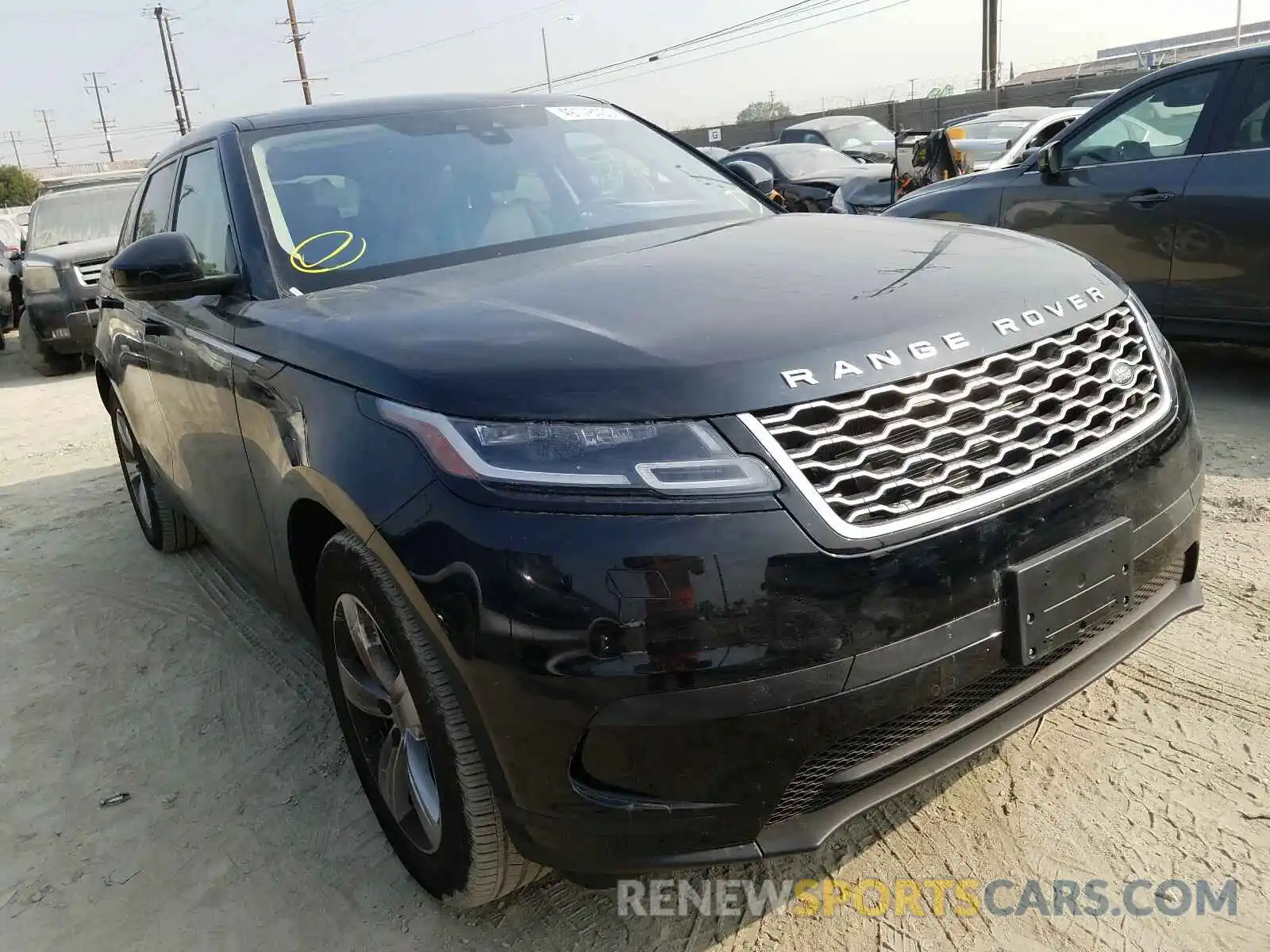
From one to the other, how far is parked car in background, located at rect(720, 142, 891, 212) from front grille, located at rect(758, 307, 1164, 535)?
9267 millimetres

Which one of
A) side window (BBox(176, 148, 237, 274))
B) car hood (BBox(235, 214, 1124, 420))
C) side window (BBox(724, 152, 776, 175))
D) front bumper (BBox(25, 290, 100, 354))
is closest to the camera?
car hood (BBox(235, 214, 1124, 420))

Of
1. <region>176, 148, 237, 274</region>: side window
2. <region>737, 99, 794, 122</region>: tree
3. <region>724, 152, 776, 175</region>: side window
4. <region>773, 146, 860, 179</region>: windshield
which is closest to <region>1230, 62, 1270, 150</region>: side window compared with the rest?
<region>176, 148, 237, 274</region>: side window

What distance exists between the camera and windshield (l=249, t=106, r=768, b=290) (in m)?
2.71

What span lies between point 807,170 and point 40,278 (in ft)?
29.0

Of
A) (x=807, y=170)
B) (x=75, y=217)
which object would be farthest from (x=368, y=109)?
(x=807, y=170)

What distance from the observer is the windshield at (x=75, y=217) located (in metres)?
10.8

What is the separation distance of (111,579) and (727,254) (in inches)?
130

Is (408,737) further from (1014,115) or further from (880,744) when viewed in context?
(1014,115)

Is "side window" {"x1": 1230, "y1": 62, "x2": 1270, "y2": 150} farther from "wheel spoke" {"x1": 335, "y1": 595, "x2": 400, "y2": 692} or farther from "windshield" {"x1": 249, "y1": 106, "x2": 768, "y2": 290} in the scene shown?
"wheel spoke" {"x1": 335, "y1": 595, "x2": 400, "y2": 692}

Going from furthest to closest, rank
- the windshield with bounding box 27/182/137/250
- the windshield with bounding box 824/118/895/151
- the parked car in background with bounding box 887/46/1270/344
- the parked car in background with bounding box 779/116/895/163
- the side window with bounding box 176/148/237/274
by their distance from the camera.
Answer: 1. the windshield with bounding box 824/118/895/151
2. the parked car in background with bounding box 779/116/895/163
3. the windshield with bounding box 27/182/137/250
4. the parked car in background with bounding box 887/46/1270/344
5. the side window with bounding box 176/148/237/274

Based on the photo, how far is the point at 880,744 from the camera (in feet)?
5.87

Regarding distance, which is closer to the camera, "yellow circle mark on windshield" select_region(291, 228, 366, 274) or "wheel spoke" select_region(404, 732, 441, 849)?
"wheel spoke" select_region(404, 732, 441, 849)

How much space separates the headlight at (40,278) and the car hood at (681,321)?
29.2 ft

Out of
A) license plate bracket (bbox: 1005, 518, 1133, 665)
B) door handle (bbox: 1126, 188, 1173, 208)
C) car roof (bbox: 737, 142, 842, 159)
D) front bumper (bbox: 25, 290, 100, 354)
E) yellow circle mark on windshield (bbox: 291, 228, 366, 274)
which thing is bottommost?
front bumper (bbox: 25, 290, 100, 354)
